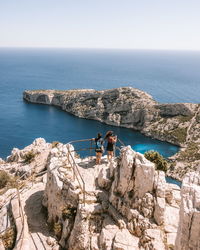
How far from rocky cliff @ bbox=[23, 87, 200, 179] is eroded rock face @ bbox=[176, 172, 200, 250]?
210ft

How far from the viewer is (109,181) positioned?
53.0 feet

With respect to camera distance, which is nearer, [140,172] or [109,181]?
[140,172]

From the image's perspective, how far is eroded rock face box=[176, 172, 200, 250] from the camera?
7.63 meters

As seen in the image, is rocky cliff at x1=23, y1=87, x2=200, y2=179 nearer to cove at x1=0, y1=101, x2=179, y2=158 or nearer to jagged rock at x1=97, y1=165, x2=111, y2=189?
cove at x1=0, y1=101, x2=179, y2=158

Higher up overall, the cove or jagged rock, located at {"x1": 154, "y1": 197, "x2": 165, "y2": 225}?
jagged rock, located at {"x1": 154, "y1": 197, "x2": 165, "y2": 225}

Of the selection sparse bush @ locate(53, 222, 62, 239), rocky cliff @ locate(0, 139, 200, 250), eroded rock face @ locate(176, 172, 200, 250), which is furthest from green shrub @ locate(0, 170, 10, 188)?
eroded rock face @ locate(176, 172, 200, 250)

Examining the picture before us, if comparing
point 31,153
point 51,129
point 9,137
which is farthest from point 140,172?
point 51,129

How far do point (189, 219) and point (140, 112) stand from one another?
334ft

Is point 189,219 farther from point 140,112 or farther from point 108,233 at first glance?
point 140,112

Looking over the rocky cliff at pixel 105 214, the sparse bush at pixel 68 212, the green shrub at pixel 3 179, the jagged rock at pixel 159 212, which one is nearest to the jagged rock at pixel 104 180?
the rocky cliff at pixel 105 214

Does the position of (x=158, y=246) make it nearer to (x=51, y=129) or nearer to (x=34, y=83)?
(x=51, y=129)

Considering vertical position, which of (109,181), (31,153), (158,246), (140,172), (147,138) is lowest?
(147,138)

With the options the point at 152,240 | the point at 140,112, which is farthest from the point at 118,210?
the point at 140,112

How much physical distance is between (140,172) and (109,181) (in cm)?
287
